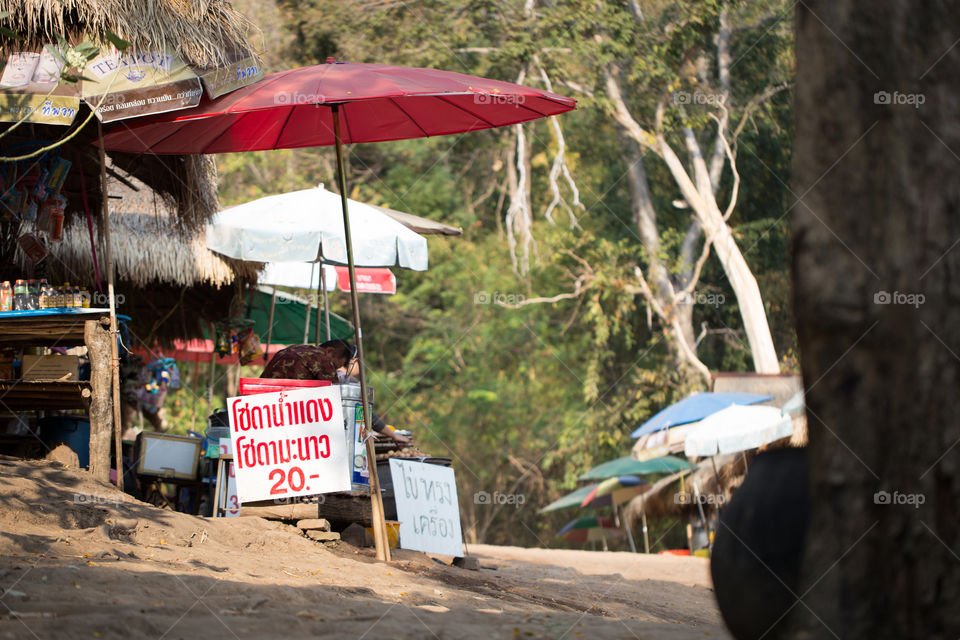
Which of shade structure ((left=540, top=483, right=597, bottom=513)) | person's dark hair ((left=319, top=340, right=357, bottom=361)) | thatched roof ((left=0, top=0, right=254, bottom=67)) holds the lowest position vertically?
shade structure ((left=540, top=483, right=597, bottom=513))

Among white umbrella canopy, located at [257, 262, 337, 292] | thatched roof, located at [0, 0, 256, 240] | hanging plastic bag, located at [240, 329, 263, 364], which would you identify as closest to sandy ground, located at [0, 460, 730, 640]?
thatched roof, located at [0, 0, 256, 240]

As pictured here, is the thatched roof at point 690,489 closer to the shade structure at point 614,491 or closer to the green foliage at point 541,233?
the shade structure at point 614,491

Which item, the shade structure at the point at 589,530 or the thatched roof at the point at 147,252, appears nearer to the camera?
the thatched roof at the point at 147,252

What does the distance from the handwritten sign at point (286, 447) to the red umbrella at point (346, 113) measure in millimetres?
281

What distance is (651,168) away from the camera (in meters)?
21.7

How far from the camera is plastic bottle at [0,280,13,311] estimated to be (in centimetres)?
668

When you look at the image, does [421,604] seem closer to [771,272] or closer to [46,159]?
[46,159]

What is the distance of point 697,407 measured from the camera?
14.1m

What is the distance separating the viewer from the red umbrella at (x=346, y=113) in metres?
5.78

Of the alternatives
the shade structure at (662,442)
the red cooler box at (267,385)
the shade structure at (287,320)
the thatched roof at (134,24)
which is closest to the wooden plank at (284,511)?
the red cooler box at (267,385)

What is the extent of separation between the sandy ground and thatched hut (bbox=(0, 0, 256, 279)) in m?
2.20

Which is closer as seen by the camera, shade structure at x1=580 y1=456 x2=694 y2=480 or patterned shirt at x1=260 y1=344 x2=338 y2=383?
patterned shirt at x1=260 y1=344 x2=338 y2=383

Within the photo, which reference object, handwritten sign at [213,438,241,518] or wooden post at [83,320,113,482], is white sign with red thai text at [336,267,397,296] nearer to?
handwritten sign at [213,438,241,518]

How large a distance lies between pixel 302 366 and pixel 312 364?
0.24 ft
